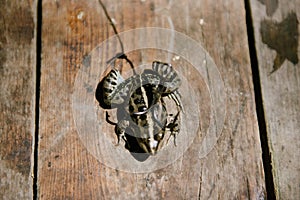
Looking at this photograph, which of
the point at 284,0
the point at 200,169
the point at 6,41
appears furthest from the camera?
the point at 284,0

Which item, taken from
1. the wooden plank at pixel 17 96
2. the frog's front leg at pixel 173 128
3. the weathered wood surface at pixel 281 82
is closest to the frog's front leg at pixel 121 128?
the frog's front leg at pixel 173 128

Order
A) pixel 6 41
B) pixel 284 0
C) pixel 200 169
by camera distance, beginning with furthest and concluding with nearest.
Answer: pixel 284 0 → pixel 6 41 → pixel 200 169

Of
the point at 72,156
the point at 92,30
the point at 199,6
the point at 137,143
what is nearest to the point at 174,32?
the point at 199,6

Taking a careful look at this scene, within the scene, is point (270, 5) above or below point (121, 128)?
above

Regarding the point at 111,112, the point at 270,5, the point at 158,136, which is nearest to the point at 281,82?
the point at 270,5

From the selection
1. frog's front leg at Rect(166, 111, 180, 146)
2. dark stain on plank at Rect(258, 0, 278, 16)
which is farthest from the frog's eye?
dark stain on plank at Rect(258, 0, 278, 16)

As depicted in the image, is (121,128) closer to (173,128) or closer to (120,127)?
(120,127)

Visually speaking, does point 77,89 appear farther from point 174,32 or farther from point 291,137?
point 291,137
